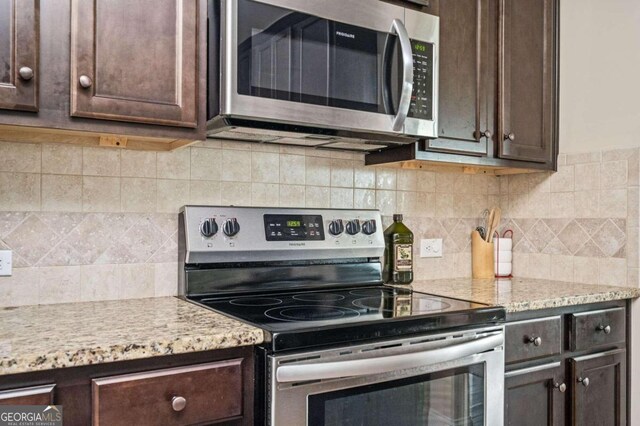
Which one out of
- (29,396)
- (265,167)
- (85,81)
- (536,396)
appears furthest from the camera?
(265,167)

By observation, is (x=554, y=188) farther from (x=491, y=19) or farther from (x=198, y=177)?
(x=198, y=177)

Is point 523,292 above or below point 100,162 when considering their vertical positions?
below

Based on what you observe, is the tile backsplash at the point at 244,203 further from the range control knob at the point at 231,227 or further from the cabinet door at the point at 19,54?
the cabinet door at the point at 19,54

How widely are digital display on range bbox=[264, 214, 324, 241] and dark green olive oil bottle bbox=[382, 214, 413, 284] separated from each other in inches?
14.4

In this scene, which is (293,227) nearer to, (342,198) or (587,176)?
(342,198)

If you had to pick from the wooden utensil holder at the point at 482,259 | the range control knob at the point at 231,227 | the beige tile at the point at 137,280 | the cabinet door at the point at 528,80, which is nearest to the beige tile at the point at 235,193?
the range control knob at the point at 231,227

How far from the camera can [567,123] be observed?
2334mm

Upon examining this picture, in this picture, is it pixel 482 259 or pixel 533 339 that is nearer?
pixel 533 339

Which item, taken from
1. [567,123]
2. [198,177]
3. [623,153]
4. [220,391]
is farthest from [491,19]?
[220,391]

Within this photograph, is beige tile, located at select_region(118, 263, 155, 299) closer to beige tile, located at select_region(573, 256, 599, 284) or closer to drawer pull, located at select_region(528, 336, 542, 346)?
drawer pull, located at select_region(528, 336, 542, 346)

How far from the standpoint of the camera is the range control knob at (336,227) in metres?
1.97

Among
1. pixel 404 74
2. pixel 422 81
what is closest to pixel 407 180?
pixel 422 81

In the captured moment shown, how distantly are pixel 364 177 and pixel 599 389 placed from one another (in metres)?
1.22

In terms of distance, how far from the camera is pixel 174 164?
178 cm
